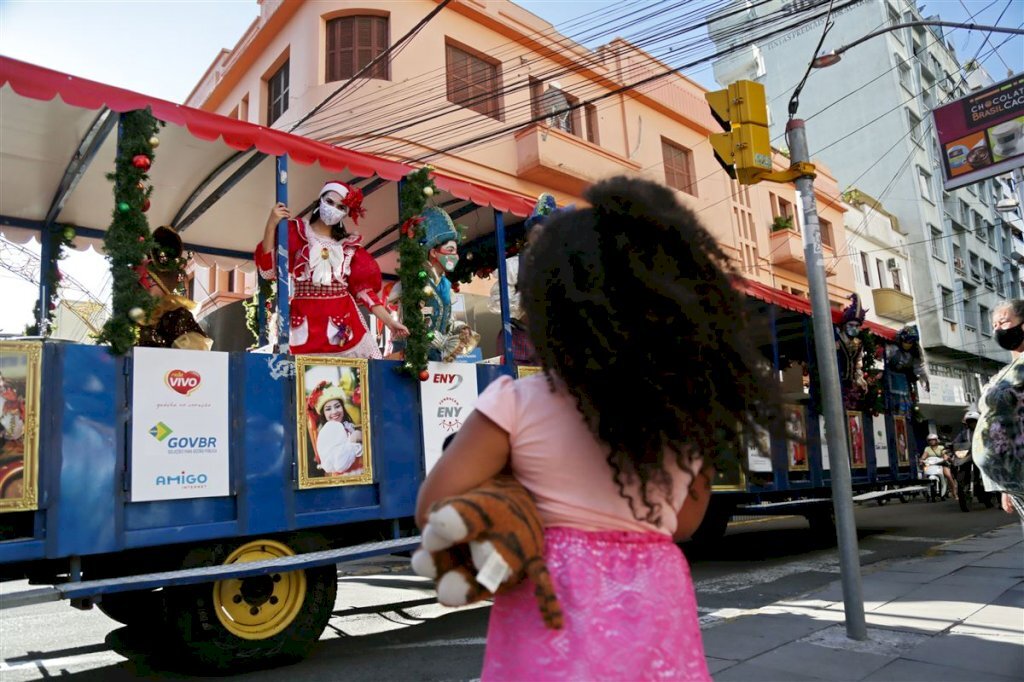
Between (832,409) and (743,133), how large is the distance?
206 cm

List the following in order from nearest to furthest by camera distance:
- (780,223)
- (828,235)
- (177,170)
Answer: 1. (177,170)
2. (780,223)
3. (828,235)

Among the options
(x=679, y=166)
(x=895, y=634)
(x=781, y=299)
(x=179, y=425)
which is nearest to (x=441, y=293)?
(x=179, y=425)

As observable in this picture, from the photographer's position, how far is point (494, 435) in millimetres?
1563

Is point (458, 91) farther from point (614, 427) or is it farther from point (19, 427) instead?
point (614, 427)

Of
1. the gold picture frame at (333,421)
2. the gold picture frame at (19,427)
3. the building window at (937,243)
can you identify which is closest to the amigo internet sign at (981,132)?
the gold picture frame at (333,421)

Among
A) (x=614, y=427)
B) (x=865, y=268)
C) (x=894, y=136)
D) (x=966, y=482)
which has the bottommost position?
(x=966, y=482)

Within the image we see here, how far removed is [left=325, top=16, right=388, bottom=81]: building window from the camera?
47.3ft

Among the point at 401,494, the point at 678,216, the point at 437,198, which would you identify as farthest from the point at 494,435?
the point at 437,198

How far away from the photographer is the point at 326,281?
591cm

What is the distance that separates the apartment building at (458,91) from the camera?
45.8ft

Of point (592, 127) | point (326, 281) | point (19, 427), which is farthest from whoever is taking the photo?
point (592, 127)

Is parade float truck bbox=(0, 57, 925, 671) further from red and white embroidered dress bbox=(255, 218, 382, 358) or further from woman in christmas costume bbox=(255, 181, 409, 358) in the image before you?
red and white embroidered dress bbox=(255, 218, 382, 358)

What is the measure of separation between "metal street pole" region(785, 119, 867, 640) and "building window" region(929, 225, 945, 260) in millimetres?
30573

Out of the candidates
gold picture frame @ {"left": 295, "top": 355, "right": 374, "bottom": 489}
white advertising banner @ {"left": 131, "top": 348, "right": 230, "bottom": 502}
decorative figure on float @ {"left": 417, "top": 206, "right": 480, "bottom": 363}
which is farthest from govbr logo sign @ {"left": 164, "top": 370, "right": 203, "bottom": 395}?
decorative figure on float @ {"left": 417, "top": 206, "right": 480, "bottom": 363}
